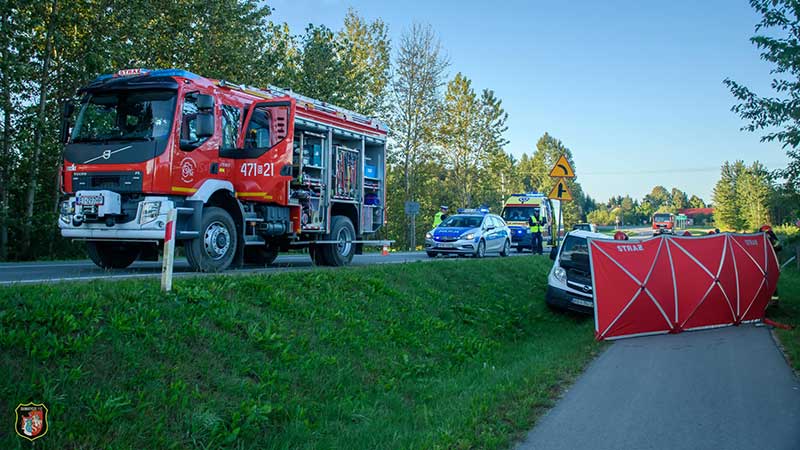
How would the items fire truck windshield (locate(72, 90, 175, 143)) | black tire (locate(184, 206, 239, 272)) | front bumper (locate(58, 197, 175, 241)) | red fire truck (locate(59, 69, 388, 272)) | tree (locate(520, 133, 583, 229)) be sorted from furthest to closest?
1. tree (locate(520, 133, 583, 229))
2. black tire (locate(184, 206, 239, 272))
3. fire truck windshield (locate(72, 90, 175, 143))
4. red fire truck (locate(59, 69, 388, 272))
5. front bumper (locate(58, 197, 175, 241))

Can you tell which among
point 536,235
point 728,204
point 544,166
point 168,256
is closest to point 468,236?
point 536,235

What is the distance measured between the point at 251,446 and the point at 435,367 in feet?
13.0

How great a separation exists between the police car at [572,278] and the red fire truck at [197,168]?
5.11 m

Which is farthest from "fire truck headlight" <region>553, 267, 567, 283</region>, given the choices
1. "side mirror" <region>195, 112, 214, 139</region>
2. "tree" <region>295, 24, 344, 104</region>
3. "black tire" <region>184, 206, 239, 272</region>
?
"tree" <region>295, 24, 344, 104</region>

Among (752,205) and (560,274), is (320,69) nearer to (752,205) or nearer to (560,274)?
(560,274)

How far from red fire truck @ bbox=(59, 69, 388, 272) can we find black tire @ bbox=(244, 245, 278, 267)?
0.69m

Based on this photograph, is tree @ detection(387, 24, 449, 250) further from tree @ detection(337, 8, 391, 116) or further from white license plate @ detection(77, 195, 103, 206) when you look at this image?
white license plate @ detection(77, 195, 103, 206)

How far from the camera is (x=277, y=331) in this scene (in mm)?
7402

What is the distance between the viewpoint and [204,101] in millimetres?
10438

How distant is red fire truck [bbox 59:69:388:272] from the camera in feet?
33.1

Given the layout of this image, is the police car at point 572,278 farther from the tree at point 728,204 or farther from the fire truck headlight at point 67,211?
the tree at point 728,204

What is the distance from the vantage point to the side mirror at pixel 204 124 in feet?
34.8

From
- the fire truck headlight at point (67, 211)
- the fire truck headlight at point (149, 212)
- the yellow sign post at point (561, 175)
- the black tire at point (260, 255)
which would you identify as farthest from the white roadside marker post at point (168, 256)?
the yellow sign post at point (561, 175)

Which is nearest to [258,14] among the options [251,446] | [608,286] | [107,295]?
[608,286]
